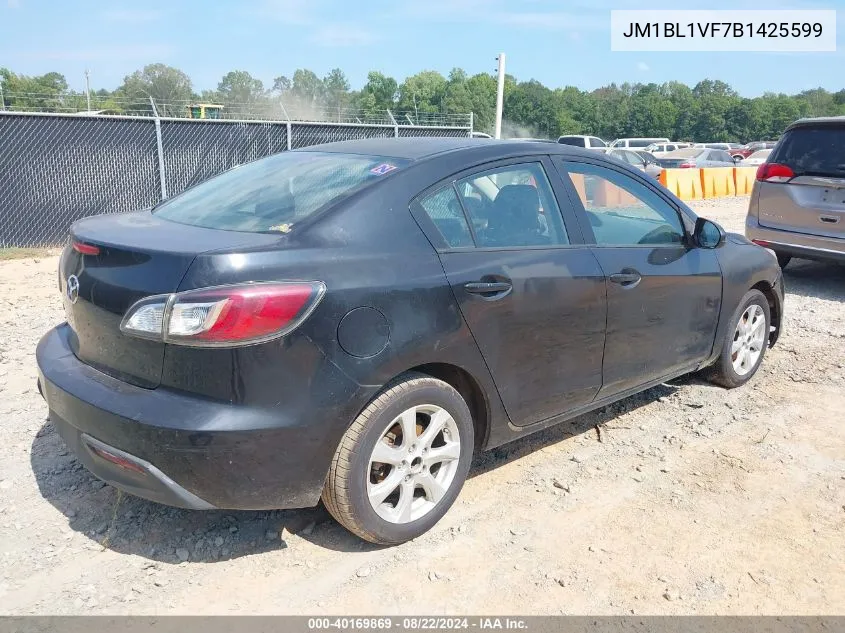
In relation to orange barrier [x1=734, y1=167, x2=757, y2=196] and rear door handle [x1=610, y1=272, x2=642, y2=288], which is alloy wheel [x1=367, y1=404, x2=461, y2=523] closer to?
rear door handle [x1=610, y1=272, x2=642, y2=288]

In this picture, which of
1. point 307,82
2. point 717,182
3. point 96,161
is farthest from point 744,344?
point 307,82

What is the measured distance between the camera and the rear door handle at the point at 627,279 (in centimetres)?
378

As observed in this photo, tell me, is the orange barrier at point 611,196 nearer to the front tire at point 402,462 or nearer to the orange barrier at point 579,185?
the orange barrier at point 579,185

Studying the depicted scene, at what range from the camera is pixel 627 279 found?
3.85m

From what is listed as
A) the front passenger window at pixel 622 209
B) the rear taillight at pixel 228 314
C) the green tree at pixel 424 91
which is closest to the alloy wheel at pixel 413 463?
the rear taillight at pixel 228 314

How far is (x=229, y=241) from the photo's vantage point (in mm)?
2861

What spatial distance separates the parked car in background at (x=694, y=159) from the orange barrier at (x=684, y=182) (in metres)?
6.05

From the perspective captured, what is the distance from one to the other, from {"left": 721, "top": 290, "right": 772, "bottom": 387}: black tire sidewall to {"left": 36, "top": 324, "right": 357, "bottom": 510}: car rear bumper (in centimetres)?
306

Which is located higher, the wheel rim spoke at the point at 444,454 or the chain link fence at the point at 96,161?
the chain link fence at the point at 96,161

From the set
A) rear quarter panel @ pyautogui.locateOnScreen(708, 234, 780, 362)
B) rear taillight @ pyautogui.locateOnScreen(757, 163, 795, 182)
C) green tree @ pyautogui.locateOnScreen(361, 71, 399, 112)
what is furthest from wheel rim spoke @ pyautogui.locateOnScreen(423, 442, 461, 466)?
green tree @ pyautogui.locateOnScreen(361, 71, 399, 112)

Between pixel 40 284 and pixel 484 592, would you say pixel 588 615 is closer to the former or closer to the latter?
pixel 484 592

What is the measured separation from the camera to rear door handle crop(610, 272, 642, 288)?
12.4ft

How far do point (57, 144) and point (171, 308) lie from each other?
9779mm

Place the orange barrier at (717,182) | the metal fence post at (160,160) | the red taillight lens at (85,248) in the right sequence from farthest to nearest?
the orange barrier at (717,182), the metal fence post at (160,160), the red taillight lens at (85,248)
